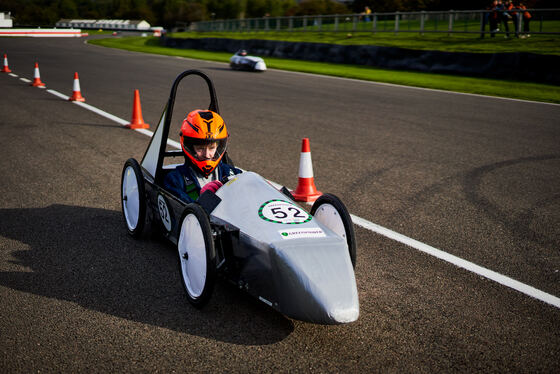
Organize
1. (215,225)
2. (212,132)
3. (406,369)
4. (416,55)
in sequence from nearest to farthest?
(406,369)
(215,225)
(212,132)
(416,55)

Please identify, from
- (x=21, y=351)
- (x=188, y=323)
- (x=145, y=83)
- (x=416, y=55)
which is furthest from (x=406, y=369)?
(x=416, y=55)

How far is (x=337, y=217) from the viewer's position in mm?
4156

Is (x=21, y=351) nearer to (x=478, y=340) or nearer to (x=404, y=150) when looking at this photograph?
(x=478, y=340)

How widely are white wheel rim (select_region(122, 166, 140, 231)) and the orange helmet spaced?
78cm

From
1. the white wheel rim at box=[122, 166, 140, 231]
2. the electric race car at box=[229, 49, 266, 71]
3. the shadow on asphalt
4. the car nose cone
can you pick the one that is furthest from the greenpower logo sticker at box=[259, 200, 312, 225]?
the electric race car at box=[229, 49, 266, 71]

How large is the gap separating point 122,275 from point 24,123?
25.8ft

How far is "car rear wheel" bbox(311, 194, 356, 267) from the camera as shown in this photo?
402cm

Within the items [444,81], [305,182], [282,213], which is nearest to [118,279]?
[282,213]

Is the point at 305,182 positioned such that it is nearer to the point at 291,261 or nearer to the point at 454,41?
the point at 291,261

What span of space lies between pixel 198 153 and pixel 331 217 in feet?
4.25

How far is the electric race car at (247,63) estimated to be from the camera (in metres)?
23.5

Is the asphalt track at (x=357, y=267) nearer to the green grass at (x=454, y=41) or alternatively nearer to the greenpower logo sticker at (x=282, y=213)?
the greenpower logo sticker at (x=282, y=213)

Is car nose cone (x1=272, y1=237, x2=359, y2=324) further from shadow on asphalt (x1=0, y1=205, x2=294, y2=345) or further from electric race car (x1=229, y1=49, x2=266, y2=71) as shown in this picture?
electric race car (x1=229, y1=49, x2=266, y2=71)

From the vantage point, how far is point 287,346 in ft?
11.1
